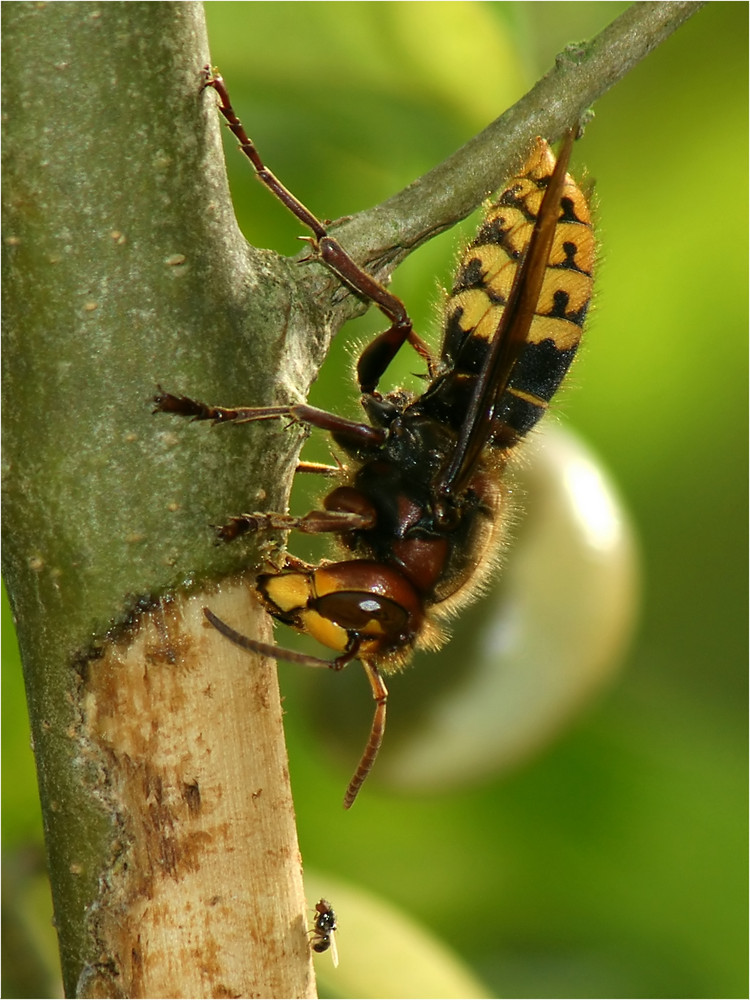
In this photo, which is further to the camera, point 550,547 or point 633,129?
point 633,129

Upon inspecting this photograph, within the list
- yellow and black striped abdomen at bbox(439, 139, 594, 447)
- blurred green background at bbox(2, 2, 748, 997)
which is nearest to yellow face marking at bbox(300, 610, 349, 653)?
yellow and black striped abdomen at bbox(439, 139, 594, 447)

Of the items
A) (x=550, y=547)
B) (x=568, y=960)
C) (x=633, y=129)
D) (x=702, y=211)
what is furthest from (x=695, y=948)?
(x=633, y=129)

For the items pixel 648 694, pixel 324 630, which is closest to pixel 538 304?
pixel 324 630

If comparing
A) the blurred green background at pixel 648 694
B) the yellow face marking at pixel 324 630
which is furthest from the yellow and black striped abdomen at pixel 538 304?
the blurred green background at pixel 648 694

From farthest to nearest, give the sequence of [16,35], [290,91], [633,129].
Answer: [633,129]
[290,91]
[16,35]

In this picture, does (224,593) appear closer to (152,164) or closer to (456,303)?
(152,164)

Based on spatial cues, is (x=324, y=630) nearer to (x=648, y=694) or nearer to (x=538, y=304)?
(x=538, y=304)

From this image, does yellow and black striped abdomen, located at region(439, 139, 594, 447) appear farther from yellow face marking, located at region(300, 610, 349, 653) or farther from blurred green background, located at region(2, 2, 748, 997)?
blurred green background, located at region(2, 2, 748, 997)
